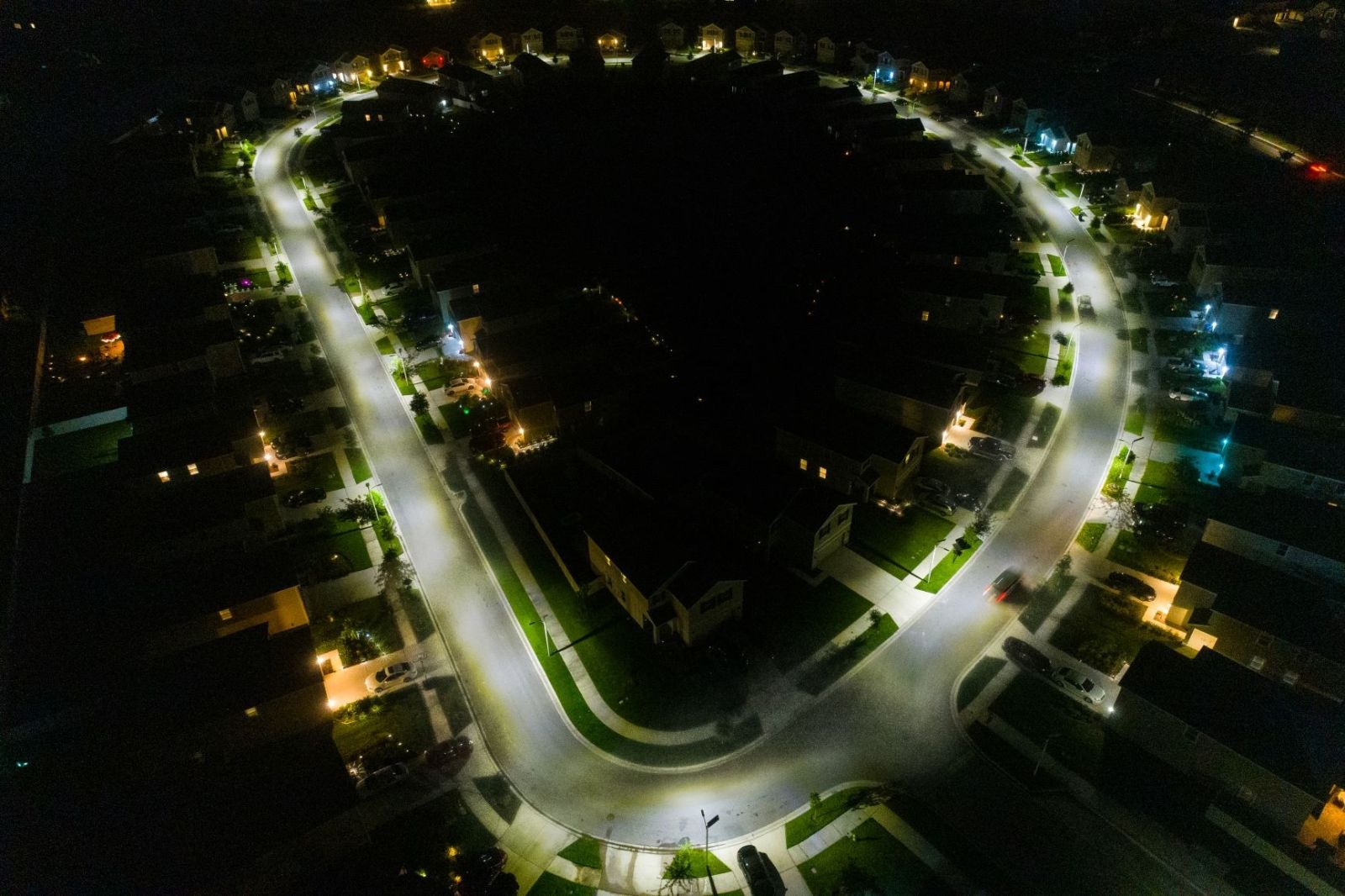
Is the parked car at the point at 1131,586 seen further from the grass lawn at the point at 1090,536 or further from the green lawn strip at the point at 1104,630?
the grass lawn at the point at 1090,536

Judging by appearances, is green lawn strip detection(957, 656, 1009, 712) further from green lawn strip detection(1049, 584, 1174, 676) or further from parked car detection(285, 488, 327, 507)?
parked car detection(285, 488, 327, 507)

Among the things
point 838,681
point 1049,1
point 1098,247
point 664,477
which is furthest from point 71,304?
point 1049,1

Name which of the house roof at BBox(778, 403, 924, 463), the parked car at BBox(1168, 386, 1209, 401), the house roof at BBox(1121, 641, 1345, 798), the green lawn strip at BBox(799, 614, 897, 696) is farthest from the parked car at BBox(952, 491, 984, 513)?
the parked car at BBox(1168, 386, 1209, 401)

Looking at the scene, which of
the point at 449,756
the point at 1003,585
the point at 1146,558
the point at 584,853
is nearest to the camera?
the point at 584,853

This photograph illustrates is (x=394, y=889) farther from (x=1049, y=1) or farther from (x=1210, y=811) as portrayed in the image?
(x=1049, y=1)

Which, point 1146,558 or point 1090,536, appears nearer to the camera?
point 1146,558

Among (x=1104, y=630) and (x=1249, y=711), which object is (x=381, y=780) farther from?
(x=1249, y=711)

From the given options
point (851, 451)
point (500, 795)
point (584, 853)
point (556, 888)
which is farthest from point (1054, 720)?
point (500, 795)
